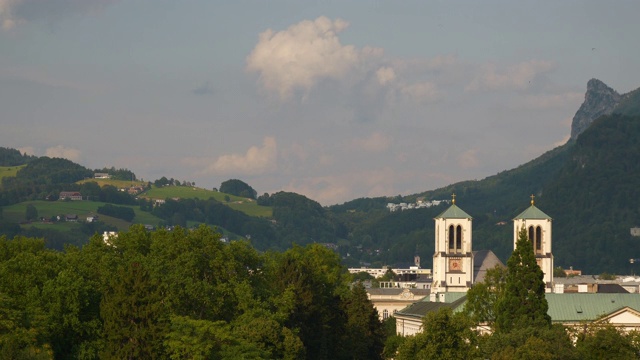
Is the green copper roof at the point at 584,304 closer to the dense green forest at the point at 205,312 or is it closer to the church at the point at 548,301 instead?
the church at the point at 548,301

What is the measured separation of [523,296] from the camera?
4050 inches

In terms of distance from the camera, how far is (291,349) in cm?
9869

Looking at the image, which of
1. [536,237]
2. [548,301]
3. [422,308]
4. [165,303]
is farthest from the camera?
[536,237]

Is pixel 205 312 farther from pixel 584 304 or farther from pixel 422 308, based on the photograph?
pixel 422 308

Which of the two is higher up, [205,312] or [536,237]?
[536,237]

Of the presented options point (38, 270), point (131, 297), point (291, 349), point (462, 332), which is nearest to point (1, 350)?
point (131, 297)

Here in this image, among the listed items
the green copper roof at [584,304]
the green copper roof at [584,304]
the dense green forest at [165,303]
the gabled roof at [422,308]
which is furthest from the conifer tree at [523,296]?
→ the gabled roof at [422,308]

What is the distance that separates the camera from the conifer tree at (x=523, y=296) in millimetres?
102625

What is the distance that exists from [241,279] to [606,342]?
22763mm

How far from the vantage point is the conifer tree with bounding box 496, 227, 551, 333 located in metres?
103

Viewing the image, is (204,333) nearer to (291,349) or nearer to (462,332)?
(291,349)

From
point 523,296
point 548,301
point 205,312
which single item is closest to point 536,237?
point 548,301

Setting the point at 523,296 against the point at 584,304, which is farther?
the point at 584,304

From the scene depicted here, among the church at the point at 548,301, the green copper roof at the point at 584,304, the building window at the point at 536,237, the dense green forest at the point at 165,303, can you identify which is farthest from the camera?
the building window at the point at 536,237
